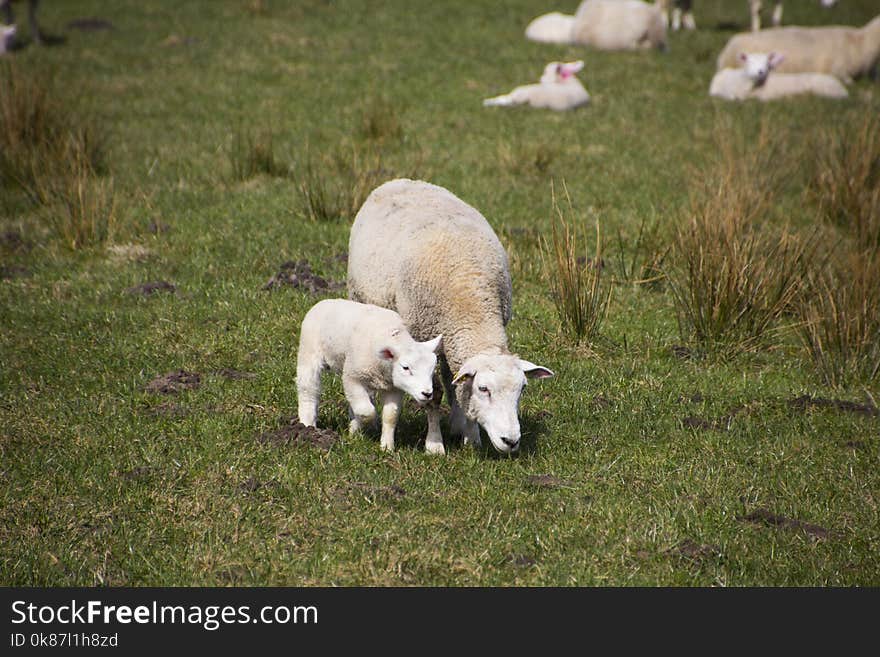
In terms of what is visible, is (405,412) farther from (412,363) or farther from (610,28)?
(610,28)

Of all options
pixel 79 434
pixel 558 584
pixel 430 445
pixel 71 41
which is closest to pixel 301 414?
pixel 430 445

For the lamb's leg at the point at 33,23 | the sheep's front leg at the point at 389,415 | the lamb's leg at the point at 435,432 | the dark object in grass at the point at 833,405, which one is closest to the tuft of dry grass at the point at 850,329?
the dark object in grass at the point at 833,405

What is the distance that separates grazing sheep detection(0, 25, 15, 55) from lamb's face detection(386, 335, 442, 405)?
14.7 m

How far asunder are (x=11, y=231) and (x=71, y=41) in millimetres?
9290

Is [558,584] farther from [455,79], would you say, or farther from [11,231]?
[455,79]

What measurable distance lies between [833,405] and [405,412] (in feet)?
9.55

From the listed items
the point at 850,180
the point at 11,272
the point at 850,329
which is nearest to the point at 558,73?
the point at 850,180

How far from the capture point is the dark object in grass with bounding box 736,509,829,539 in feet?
17.8

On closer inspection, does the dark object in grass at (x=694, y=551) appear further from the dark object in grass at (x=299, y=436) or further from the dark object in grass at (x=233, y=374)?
the dark object in grass at (x=233, y=374)

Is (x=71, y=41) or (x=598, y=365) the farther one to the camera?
(x=71, y=41)

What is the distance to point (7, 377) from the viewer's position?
285 inches

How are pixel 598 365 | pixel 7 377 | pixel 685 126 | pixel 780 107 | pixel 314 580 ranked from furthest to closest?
pixel 780 107
pixel 685 126
pixel 598 365
pixel 7 377
pixel 314 580

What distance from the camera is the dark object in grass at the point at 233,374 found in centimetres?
721

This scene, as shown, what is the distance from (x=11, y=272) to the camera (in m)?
9.58
